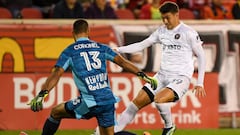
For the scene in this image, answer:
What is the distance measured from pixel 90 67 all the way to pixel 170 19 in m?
2.45

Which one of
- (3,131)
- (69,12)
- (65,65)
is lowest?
(3,131)

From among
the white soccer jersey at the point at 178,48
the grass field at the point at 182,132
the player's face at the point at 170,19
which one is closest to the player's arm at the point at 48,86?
the white soccer jersey at the point at 178,48

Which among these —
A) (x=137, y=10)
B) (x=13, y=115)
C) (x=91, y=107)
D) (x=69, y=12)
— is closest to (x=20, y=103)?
(x=13, y=115)

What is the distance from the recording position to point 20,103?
651 inches

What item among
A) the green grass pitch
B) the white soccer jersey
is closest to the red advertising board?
the green grass pitch

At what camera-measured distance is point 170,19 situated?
13031 millimetres

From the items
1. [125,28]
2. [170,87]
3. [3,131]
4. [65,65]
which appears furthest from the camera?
[125,28]

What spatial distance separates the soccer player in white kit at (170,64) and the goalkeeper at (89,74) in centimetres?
181

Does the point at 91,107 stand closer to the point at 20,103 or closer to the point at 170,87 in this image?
the point at 170,87

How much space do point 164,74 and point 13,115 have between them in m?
4.19

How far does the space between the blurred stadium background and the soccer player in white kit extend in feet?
10.0

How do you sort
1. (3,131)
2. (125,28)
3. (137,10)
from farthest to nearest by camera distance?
(137,10), (125,28), (3,131)

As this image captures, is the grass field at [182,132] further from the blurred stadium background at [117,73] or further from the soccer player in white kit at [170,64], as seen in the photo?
the soccer player in white kit at [170,64]

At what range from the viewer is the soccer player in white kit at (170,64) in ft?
42.5
